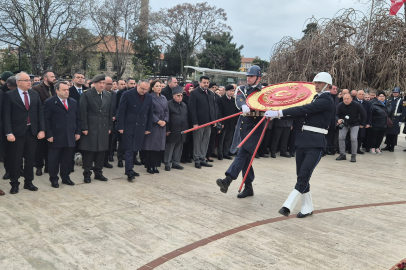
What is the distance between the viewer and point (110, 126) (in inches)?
284

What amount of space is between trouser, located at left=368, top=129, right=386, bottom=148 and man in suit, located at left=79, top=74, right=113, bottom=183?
29.4 feet

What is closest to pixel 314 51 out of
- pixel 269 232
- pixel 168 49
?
pixel 269 232

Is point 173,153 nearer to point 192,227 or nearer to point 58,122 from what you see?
point 58,122

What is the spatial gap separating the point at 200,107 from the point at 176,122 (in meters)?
0.84

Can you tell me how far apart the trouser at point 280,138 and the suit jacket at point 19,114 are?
21.4ft

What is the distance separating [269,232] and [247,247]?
1.94ft

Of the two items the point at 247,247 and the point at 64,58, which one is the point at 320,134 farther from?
the point at 64,58

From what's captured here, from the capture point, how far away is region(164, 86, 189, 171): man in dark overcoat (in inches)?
329

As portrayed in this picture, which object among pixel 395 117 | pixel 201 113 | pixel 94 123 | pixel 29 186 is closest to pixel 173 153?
pixel 201 113

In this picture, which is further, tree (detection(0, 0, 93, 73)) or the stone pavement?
tree (detection(0, 0, 93, 73))

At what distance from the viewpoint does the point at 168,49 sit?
46.0 metres

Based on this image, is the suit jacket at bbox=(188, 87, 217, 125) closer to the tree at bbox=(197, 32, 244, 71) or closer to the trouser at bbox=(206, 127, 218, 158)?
the trouser at bbox=(206, 127, 218, 158)

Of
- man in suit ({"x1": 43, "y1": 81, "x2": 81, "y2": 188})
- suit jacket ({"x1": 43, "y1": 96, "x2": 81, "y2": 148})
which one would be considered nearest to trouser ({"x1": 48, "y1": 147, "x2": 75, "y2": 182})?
man in suit ({"x1": 43, "y1": 81, "x2": 81, "y2": 188})

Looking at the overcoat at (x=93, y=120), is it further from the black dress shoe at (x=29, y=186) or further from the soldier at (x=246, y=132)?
the soldier at (x=246, y=132)
